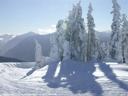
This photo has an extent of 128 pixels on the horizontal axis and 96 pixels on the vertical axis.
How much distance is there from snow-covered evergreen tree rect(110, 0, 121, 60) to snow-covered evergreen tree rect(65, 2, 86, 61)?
333 inches

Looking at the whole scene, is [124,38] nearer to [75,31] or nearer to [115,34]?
[115,34]

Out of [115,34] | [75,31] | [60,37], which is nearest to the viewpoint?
[75,31]

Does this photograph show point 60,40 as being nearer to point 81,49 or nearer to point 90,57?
point 81,49

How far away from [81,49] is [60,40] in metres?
4.66

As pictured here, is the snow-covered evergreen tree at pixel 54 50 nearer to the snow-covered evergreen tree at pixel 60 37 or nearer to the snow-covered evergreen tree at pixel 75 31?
the snow-covered evergreen tree at pixel 60 37

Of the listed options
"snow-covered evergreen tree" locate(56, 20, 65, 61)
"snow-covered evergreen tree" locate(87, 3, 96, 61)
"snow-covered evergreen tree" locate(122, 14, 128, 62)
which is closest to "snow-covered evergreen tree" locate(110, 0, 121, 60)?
"snow-covered evergreen tree" locate(122, 14, 128, 62)

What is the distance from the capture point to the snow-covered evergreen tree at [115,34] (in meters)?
57.9

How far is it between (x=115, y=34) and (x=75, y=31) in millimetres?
10789

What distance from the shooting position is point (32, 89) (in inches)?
677

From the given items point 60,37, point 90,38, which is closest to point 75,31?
point 60,37

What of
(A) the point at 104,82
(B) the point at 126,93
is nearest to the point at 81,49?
(A) the point at 104,82

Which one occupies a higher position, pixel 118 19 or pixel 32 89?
pixel 118 19

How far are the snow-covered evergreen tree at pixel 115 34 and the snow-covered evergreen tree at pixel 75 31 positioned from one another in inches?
333

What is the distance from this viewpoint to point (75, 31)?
177 ft
